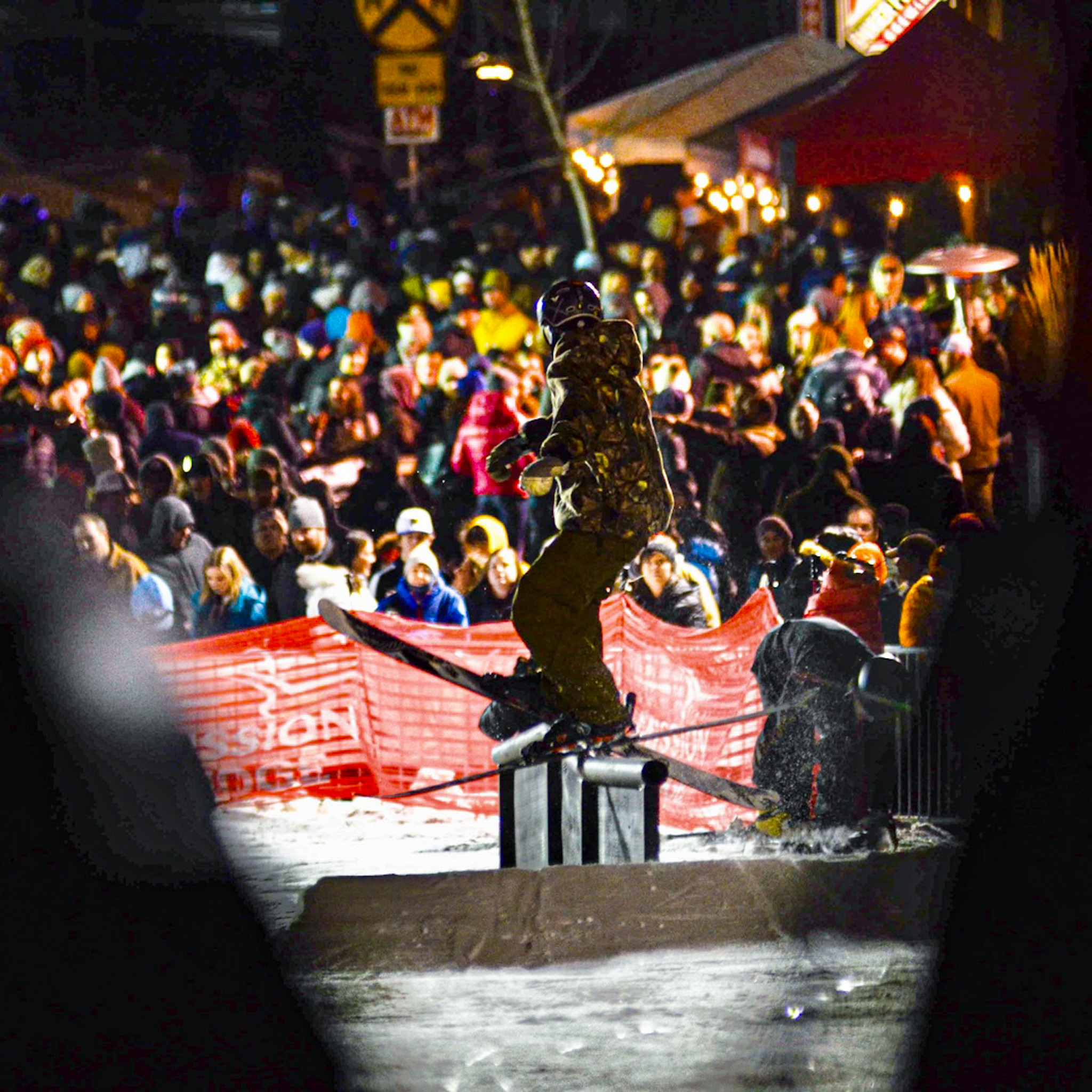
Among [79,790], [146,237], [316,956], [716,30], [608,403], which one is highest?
[716,30]

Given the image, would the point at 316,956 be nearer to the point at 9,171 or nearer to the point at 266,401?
the point at 266,401

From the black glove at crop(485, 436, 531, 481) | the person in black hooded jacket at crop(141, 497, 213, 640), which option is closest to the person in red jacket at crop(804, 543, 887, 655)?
the black glove at crop(485, 436, 531, 481)

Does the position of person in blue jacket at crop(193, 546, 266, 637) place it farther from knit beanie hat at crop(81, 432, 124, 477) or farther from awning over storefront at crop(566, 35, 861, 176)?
awning over storefront at crop(566, 35, 861, 176)

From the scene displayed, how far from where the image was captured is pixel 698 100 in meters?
18.2

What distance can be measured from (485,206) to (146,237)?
6414 mm

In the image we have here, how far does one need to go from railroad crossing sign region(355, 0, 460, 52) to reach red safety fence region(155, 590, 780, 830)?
11.4m

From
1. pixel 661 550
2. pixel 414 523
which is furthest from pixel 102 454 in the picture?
pixel 661 550

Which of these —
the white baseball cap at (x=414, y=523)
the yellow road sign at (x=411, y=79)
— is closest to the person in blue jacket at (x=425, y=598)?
the white baseball cap at (x=414, y=523)

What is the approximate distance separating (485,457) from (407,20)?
10.7 meters

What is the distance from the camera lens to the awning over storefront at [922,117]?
1236 cm

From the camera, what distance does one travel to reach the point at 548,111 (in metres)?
22.9

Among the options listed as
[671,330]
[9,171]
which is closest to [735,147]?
[671,330]

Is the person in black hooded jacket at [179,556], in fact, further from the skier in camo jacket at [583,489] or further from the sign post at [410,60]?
the sign post at [410,60]

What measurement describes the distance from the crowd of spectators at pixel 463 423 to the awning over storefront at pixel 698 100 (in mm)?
1711
